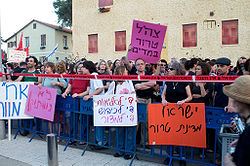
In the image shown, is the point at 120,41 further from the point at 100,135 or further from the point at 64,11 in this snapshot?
the point at 64,11

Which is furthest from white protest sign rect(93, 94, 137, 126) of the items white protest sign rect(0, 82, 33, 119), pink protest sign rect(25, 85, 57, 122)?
white protest sign rect(0, 82, 33, 119)

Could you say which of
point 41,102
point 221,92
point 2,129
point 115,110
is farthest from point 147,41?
point 2,129

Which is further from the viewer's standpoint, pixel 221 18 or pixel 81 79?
pixel 221 18

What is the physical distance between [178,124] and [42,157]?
283 cm

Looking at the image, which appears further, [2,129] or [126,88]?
[2,129]

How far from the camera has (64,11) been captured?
116ft

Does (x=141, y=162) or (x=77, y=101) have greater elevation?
(x=77, y=101)

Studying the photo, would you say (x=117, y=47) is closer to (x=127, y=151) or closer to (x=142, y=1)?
(x=142, y=1)

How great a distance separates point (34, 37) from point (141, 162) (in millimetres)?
37030

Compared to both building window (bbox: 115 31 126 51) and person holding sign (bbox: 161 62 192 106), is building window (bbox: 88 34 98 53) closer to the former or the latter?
building window (bbox: 115 31 126 51)

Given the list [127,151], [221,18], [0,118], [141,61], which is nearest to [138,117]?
[127,151]

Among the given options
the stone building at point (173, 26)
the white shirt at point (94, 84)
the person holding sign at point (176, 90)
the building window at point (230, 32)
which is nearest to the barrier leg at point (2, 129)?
the white shirt at point (94, 84)

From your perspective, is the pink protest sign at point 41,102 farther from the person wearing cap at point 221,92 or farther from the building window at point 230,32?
the building window at point 230,32

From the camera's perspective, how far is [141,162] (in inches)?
175
